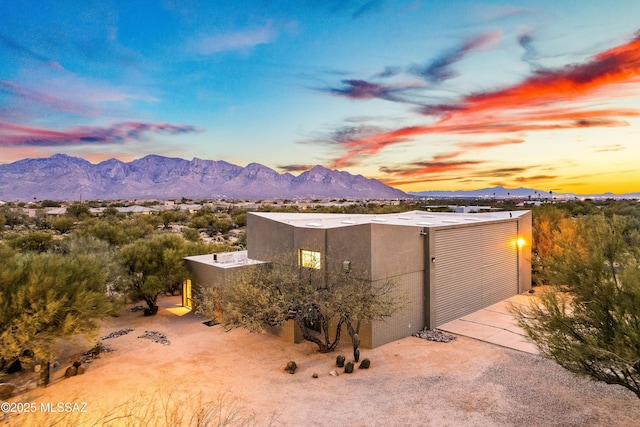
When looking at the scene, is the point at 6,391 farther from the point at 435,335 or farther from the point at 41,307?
the point at 435,335

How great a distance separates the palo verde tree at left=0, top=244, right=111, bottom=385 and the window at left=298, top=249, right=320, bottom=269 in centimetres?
703

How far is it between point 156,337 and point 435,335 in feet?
35.1

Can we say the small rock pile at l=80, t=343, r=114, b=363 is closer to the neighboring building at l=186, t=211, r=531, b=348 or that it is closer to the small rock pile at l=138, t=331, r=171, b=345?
the small rock pile at l=138, t=331, r=171, b=345

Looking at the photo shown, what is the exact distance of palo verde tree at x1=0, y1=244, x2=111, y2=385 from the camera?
9352 mm

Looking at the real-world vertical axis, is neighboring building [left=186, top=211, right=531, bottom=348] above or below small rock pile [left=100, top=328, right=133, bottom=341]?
above

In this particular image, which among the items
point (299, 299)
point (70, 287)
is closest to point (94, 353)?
point (70, 287)

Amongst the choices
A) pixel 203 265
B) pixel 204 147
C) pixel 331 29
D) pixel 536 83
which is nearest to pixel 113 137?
pixel 204 147

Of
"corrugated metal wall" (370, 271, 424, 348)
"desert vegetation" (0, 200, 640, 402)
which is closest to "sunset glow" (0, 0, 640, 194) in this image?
"desert vegetation" (0, 200, 640, 402)

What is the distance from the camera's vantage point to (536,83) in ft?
71.5

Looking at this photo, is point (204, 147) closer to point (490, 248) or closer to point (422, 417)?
point (490, 248)

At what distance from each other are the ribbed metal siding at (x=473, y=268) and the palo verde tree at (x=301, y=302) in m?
3.12

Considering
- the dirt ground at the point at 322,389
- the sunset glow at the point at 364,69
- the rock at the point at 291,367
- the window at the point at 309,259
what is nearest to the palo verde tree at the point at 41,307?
the dirt ground at the point at 322,389

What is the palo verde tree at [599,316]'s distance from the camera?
6.46m

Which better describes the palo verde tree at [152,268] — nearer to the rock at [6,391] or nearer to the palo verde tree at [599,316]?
the rock at [6,391]
